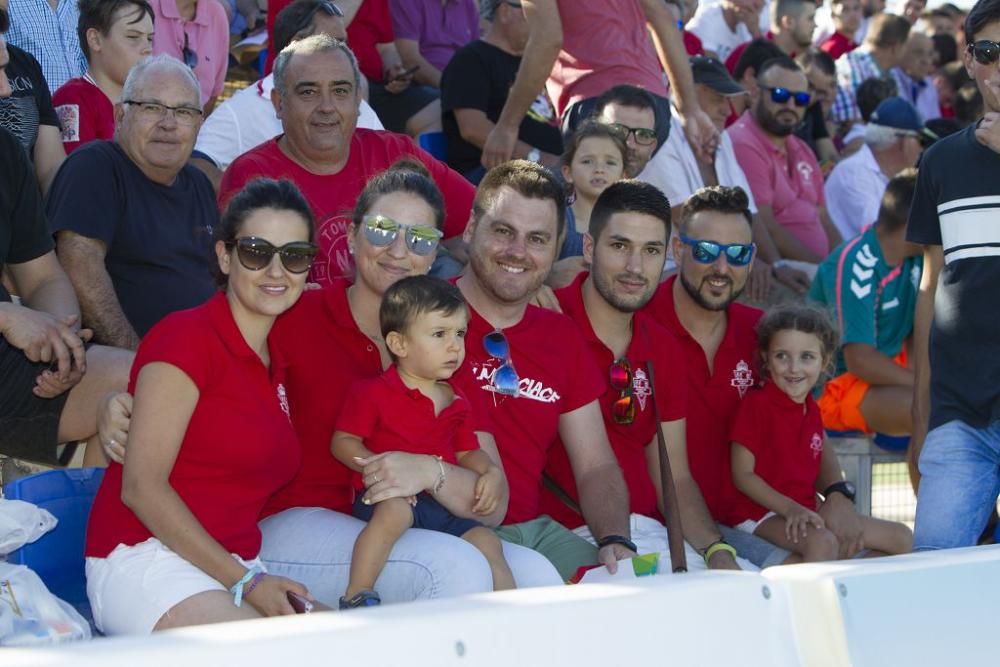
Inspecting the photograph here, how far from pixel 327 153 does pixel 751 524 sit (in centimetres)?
206

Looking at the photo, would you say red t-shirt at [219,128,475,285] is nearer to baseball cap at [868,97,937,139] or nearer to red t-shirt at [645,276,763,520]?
red t-shirt at [645,276,763,520]

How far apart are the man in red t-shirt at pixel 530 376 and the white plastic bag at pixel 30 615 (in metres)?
1.48

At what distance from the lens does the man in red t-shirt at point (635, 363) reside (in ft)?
14.3

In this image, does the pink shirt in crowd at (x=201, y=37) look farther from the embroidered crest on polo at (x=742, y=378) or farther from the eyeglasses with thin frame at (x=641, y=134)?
the embroidered crest on polo at (x=742, y=378)

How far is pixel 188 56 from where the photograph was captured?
6336 millimetres

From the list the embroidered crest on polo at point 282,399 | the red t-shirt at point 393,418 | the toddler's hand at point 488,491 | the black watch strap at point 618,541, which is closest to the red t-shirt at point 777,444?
the black watch strap at point 618,541

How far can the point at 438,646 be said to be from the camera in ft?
7.30

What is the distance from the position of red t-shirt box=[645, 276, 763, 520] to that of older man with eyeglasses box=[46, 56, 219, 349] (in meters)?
1.72

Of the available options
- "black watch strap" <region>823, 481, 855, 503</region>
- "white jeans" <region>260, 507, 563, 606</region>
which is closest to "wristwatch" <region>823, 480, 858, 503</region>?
"black watch strap" <region>823, 481, 855, 503</region>

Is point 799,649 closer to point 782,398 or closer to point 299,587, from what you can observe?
point 299,587

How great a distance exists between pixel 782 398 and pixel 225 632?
308 cm

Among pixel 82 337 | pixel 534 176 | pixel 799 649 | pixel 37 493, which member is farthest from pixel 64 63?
pixel 799 649

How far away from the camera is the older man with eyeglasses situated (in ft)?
14.4

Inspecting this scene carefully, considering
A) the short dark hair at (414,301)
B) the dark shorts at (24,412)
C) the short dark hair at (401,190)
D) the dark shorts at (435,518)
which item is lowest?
the dark shorts at (435,518)
